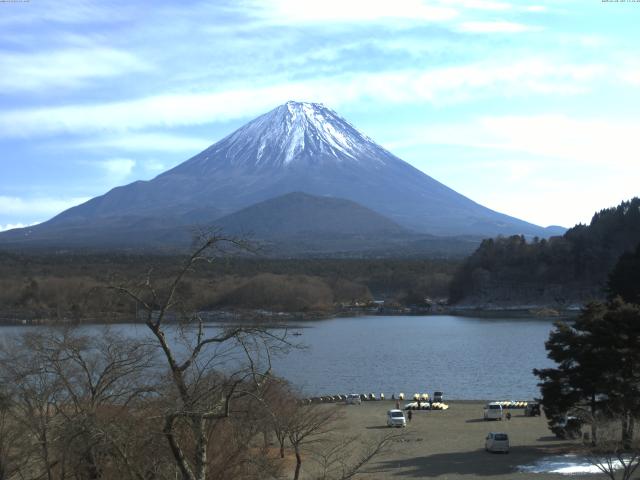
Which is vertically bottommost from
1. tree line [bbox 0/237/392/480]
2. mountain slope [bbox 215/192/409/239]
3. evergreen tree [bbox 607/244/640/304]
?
tree line [bbox 0/237/392/480]

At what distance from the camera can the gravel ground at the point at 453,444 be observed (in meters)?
14.8

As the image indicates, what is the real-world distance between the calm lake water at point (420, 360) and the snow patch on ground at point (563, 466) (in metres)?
7.65

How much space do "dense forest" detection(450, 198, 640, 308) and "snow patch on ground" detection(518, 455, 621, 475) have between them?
2141 inches

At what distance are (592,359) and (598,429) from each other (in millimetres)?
1248

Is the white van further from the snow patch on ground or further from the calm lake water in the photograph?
the snow patch on ground

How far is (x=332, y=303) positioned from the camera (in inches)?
2970

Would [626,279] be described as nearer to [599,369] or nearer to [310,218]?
[599,369]

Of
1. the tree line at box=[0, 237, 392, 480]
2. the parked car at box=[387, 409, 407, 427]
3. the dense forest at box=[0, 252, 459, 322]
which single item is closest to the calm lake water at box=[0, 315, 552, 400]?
the parked car at box=[387, 409, 407, 427]

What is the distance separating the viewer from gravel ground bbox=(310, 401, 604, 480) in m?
14.8

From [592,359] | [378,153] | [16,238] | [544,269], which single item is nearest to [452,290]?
[544,269]

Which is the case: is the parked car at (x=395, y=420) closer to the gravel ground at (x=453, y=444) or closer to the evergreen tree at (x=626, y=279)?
the gravel ground at (x=453, y=444)

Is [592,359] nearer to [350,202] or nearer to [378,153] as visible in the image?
[350,202]

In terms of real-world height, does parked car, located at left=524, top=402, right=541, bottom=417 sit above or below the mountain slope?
below

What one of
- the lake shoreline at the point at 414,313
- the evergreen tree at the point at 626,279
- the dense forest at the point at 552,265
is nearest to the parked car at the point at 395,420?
the evergreen tree at the point at 626,279
